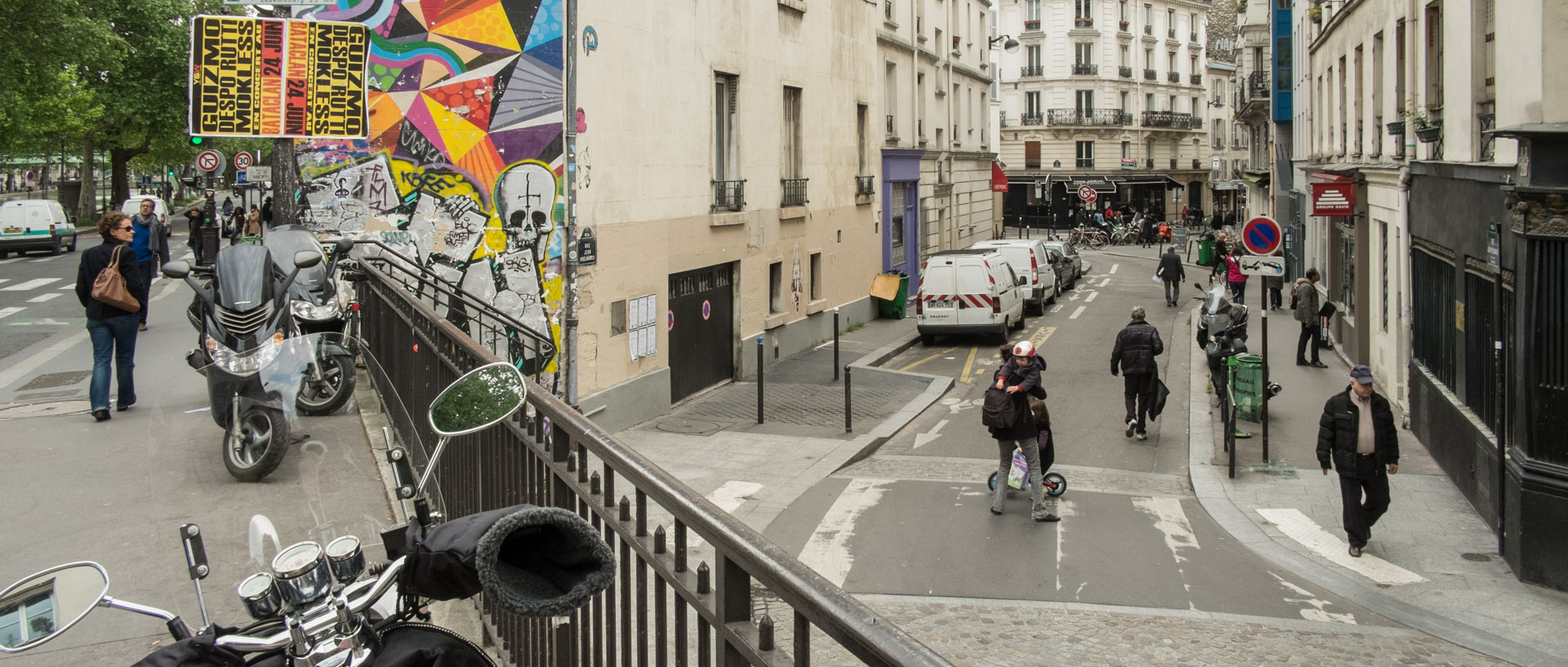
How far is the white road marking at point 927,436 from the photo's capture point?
53.3 feet

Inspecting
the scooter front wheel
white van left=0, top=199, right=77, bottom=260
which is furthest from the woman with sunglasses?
white van left=0, top=199, right=77, bottom=260

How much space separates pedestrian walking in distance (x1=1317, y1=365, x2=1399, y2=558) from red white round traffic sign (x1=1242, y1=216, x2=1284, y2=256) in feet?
19.4

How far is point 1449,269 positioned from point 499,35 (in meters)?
11.5

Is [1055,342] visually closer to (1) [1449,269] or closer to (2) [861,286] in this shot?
(2) [861,286]

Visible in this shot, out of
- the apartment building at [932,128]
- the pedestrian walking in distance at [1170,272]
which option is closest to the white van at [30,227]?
the apartment building at [932,128]

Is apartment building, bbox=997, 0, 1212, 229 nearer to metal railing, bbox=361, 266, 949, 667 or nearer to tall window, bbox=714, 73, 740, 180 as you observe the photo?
tall window, bbox=714, 73, 740, 180

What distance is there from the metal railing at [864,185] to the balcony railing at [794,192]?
13.5 ft

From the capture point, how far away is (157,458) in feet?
28.3

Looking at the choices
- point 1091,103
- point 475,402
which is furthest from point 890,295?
point 1091,103

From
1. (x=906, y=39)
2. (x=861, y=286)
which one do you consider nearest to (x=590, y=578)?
(x=861, y=286)

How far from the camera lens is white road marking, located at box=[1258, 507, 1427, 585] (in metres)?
10.1

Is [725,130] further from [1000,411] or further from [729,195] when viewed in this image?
[1000,411]

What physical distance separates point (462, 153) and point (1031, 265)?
17938 mm

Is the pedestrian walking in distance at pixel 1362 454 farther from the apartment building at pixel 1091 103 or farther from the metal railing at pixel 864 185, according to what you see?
the apartment building at pixel 1091 103
